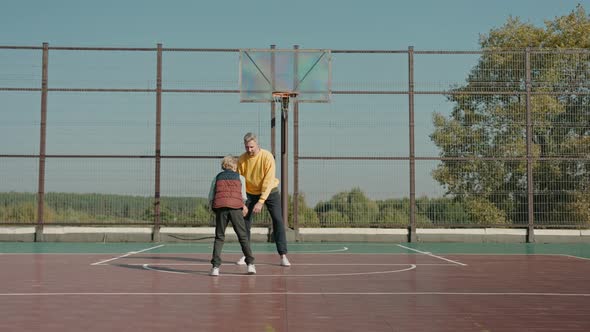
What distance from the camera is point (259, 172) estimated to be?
916 cm

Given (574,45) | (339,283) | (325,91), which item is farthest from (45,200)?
(574,45)

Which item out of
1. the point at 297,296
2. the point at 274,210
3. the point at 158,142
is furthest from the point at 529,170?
the point at 297,296

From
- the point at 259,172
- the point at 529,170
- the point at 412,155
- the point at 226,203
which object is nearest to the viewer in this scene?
the point at 226,203

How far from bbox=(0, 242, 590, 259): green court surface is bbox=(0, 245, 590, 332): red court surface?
2768mm

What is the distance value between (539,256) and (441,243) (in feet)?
14.0

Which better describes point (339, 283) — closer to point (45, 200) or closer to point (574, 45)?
point (45, 200)

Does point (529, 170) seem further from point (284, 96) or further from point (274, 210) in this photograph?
point (274, 210)

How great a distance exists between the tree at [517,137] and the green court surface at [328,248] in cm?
105

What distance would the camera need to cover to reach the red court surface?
16.4 ft

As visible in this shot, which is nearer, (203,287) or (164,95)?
(203,287)

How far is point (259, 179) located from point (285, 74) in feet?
24.2

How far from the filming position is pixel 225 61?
1634 cm

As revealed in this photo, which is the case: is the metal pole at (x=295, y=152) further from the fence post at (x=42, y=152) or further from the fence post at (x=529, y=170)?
the fence post at (x=42, y=152)

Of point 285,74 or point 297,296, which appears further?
point 285,74
